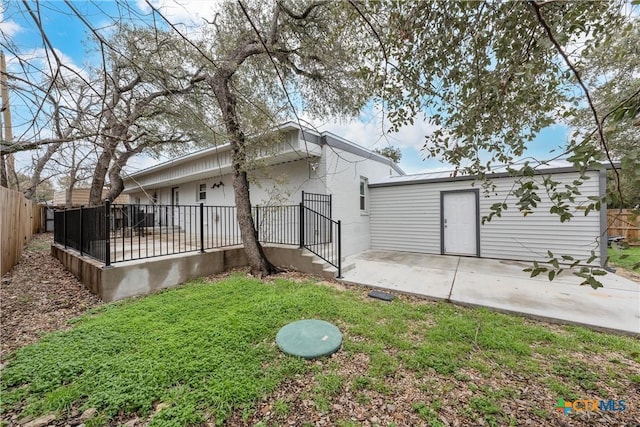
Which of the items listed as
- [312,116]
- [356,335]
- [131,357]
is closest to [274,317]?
[356,335]

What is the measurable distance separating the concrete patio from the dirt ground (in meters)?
4.52

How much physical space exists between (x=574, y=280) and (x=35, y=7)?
8229 millimetres

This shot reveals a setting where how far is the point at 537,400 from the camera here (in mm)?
2148

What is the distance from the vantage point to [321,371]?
2514 mm

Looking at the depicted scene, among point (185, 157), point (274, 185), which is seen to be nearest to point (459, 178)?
point (274, 185)

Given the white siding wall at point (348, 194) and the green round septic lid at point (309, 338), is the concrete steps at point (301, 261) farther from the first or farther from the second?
the green round septic lid at point (309, 338)

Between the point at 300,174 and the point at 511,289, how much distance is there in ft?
18.2

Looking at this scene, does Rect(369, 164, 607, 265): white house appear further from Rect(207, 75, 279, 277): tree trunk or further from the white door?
Rect(207, 75, 279, 277): tree trunk

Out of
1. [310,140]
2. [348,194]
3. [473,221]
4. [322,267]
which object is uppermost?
[310,140]

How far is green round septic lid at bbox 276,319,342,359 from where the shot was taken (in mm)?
2750

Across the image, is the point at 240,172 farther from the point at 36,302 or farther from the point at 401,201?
the point at 401,201

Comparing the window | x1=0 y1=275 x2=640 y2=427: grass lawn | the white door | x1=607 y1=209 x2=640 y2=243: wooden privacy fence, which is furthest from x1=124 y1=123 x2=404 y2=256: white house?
x1=607 y1=209 x2=640 y2=243: wooden privacy fence

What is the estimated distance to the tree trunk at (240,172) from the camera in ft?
17.1

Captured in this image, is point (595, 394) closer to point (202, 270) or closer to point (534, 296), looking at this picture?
point (534, 296)
